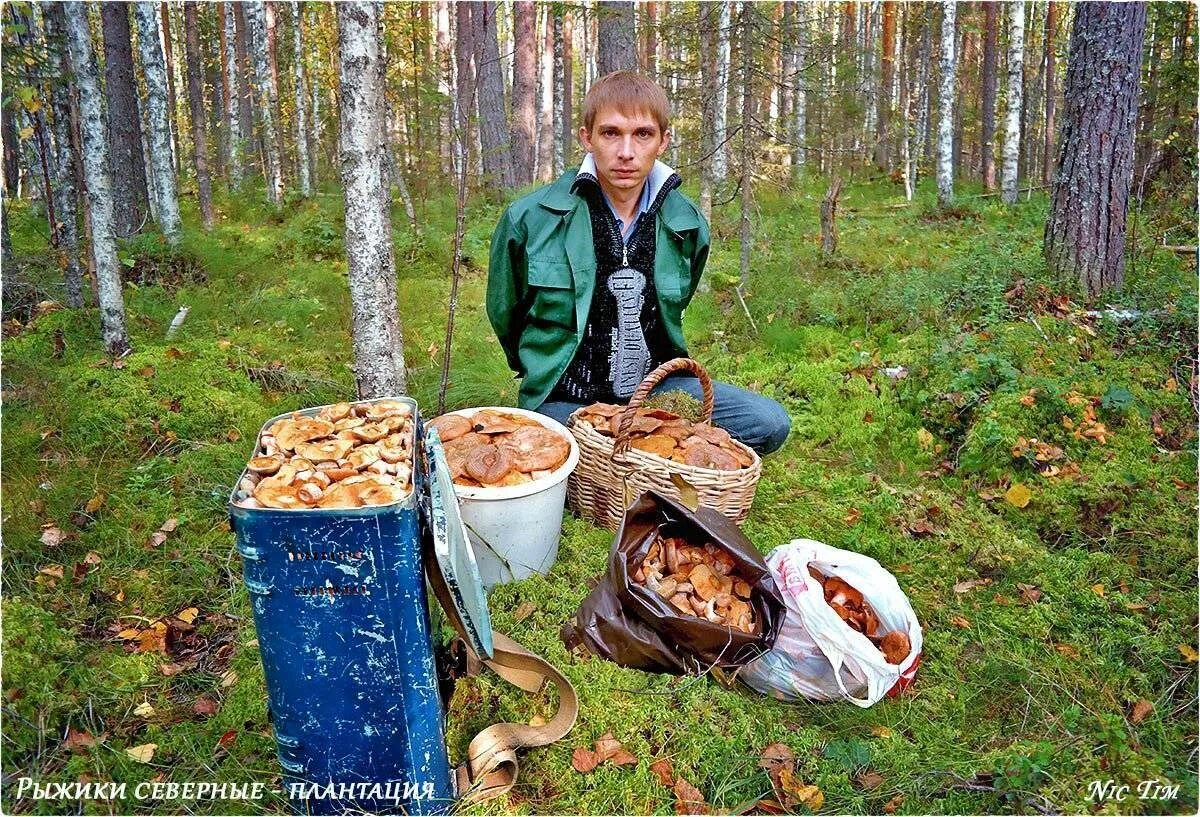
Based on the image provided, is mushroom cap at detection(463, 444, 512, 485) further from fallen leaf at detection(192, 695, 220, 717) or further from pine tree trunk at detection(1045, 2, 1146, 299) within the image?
pine tree trunk at detection(1045, 2, 1146, 299)

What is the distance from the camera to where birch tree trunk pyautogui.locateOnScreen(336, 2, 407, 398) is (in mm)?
3904

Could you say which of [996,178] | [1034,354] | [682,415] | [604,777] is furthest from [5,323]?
[996,178]

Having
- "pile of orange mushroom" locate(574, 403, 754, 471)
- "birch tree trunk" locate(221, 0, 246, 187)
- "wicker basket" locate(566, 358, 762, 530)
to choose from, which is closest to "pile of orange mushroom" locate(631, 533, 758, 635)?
"wicker basket" locate(566, 358, 762, 530)

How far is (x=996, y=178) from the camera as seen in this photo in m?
20.6

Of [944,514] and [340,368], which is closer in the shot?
[944,514]

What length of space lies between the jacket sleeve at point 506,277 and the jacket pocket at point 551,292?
4.3 inches

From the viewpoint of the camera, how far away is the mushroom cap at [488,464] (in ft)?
10.0

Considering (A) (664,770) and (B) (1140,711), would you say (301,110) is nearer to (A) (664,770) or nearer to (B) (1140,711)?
(A) (664,770)

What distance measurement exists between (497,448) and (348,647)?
4.17 feet

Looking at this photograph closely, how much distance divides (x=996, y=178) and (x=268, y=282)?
19.9 meters

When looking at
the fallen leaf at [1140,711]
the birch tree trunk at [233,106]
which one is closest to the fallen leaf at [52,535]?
the fallen leaf at [1140,711]

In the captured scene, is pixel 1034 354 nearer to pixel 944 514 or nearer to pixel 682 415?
pixel 944 514

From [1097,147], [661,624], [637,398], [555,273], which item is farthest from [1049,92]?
[661,624]

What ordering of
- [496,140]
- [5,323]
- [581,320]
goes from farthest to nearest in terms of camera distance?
[496,140]
[5,323]
[581,320]
